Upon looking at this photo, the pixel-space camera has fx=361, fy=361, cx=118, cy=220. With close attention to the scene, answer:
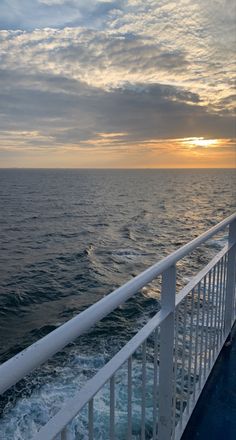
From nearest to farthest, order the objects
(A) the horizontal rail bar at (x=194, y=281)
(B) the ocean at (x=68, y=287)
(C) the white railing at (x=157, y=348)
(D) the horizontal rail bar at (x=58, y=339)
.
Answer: (D) the horizontal rail bar at (x=58, y=339)
(C) the white railing at (x=157, y=348)
(A) the horizontal rail bar at (x=194, y=281)
(B) the ocean at (x=68, y=287)

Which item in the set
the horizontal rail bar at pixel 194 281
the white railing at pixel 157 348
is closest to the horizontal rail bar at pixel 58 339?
the white railing at pixel 157 348

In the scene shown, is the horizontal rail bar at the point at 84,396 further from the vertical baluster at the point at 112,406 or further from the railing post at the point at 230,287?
the railing post at the point at 230,287

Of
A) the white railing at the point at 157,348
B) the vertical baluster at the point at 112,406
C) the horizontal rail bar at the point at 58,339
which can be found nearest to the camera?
the horizontal rail bar at the point at 58,339

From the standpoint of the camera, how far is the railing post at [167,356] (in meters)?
1.69

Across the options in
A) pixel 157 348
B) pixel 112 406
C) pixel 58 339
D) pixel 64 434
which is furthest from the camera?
pixel 157 348

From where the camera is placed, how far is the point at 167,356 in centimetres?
182

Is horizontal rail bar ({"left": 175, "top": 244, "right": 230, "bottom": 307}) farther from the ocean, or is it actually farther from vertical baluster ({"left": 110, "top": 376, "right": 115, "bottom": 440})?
the ocean

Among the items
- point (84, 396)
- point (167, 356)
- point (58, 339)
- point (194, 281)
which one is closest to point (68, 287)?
point (194, 281)

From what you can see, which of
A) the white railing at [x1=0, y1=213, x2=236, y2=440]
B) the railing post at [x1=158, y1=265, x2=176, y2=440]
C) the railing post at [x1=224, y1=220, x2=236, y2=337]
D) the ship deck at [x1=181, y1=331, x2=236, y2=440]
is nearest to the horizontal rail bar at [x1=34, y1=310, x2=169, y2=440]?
the white railing at [x1=0, y1=213, x2=236, y2=440]

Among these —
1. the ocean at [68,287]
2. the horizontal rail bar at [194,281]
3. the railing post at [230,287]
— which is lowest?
the ocean at [68,287]

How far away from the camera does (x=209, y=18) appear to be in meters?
9.14

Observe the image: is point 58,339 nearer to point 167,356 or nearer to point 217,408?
point 167,356

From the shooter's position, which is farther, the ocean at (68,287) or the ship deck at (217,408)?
the ocean at (68,287)

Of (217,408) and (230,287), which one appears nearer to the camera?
(217,408)
